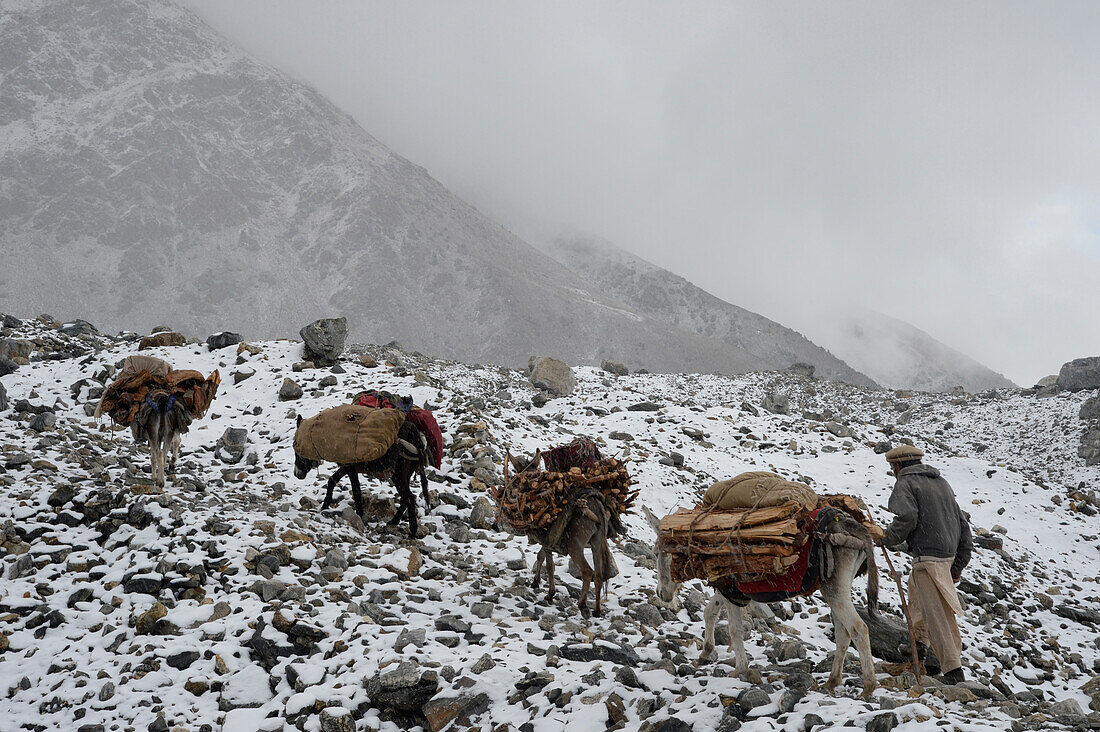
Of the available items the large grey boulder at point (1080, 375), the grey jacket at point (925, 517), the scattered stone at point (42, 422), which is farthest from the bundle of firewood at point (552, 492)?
the large grey boulder at point (1080, 375)

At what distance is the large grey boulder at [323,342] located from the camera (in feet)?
50.4

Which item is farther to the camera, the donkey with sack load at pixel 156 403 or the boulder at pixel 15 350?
the boulder at pixel 15 350

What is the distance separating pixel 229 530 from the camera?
7230 mm

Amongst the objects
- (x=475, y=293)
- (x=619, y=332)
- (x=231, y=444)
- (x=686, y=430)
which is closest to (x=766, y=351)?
(x=619, y=332)

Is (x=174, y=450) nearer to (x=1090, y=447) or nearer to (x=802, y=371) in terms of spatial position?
(x=1090, y=447)

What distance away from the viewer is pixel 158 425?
879cm

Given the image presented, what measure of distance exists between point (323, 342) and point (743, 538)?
43.6 feet

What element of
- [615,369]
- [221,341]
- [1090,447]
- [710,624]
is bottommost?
[710,624]

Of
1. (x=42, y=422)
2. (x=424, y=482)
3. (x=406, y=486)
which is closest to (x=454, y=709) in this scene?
(x=406, y=486)

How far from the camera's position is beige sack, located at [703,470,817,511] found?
5.11 metres

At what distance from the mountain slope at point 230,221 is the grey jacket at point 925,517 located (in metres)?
64.4

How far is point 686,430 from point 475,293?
222ft

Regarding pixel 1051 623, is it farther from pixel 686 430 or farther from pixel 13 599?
pixel 13 599

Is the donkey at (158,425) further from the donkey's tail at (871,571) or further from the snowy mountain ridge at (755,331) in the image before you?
the snowy mountain ridge at (755,331)
